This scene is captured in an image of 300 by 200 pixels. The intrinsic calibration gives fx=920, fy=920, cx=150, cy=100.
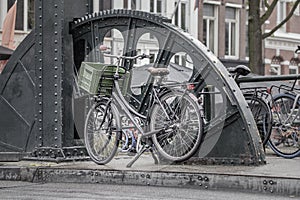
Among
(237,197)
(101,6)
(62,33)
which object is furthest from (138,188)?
(101,6)

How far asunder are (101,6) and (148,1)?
2916 mm

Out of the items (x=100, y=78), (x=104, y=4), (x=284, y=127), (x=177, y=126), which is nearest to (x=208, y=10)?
(x=104, y=4)

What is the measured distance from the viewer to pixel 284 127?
12.6 meters

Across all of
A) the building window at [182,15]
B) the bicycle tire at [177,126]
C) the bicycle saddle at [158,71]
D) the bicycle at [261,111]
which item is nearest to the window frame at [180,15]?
the building window at [182,15]

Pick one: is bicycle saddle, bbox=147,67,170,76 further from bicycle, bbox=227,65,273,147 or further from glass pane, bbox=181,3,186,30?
glass pane, bbox=181,3,186,30

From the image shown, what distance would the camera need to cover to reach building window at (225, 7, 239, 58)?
4409 cm

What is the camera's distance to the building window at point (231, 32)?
44094mm

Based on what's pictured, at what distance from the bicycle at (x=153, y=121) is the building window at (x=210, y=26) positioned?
104 ft

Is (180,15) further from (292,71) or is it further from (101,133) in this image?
(101,133)

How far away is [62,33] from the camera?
11.3m

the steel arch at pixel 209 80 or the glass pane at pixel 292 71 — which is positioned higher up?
the glass pane at pixel 292 71

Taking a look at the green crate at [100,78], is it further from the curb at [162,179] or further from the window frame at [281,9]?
the window frame at [281,9]

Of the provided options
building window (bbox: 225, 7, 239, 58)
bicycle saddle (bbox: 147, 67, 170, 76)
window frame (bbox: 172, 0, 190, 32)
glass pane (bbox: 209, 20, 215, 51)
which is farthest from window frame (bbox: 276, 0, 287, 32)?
bicycle saddle (bbox: 147, 67, 170, 76)

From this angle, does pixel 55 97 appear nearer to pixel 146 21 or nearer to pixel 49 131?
pixel 49 131
